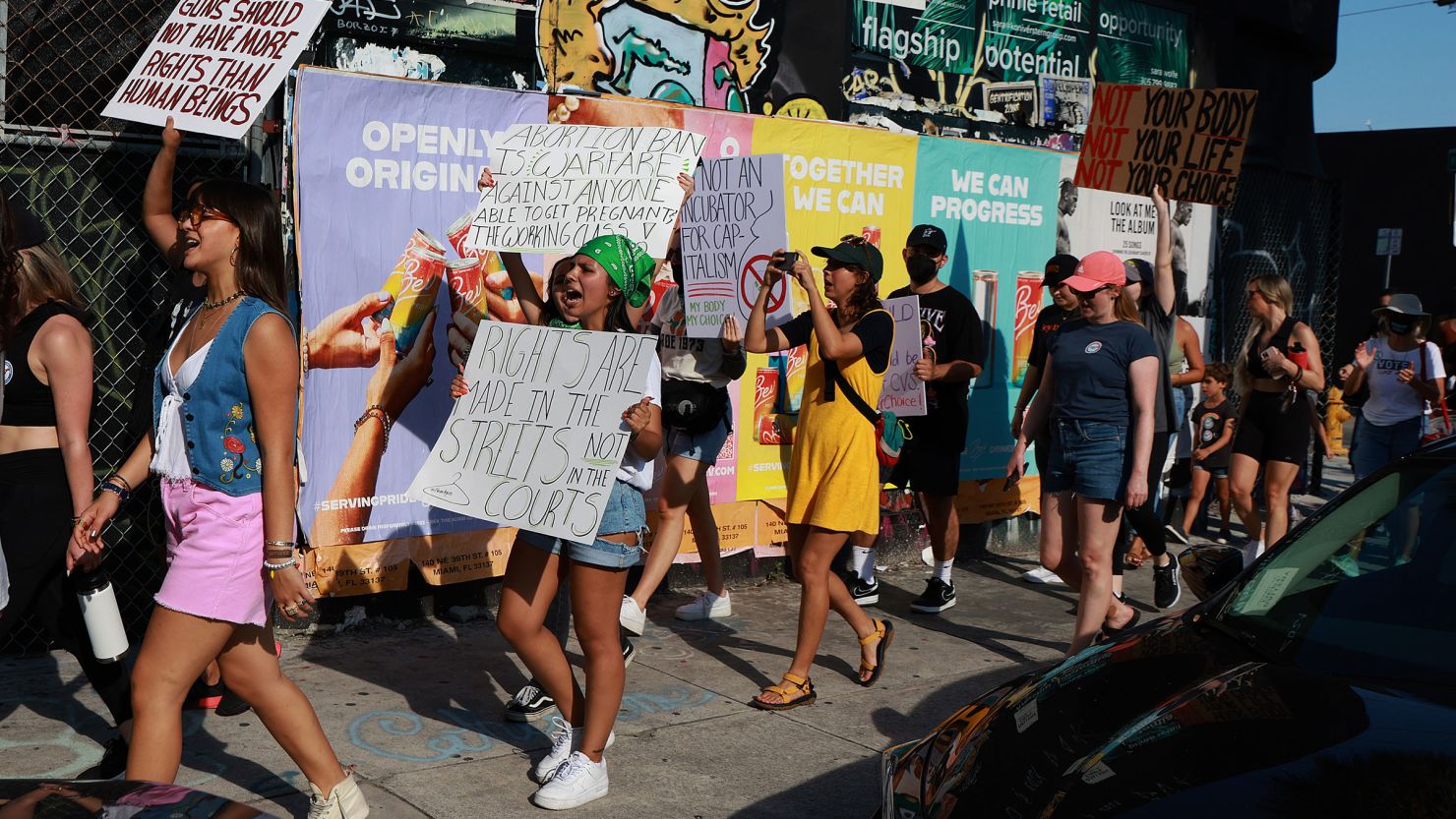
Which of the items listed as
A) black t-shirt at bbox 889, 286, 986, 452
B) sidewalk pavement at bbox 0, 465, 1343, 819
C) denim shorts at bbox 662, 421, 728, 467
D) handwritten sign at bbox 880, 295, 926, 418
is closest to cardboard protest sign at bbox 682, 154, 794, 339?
denim shorts at bbox 662, 421, 728, 467

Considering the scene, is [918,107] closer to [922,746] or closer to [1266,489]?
[1266,489]

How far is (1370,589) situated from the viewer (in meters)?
3.43

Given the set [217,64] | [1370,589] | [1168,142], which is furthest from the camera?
[1168,142]

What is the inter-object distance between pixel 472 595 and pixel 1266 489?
4.88 meters

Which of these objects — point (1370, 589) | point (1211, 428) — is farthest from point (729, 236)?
point (1211, 428)

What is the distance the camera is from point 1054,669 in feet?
11.6

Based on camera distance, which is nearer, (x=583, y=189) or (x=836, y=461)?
(x=583, y=189)

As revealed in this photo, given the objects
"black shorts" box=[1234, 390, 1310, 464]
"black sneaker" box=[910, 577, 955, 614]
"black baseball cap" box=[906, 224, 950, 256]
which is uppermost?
"black baseball cap" box=[906, 224, 950, 256]

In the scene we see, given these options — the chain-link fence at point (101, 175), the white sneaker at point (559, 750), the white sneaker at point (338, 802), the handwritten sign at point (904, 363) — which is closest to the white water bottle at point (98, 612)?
Answer: the white sneaker at point (338, 802)

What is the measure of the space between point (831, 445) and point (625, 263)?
5.07ft

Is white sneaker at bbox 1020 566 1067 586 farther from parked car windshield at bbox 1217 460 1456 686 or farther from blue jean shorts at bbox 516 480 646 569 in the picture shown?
parked car windshield at bbox 1217 460 1456 686

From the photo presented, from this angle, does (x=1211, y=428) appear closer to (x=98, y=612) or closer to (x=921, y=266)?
(x=921, y=266)

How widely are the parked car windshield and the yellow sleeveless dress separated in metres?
2.27

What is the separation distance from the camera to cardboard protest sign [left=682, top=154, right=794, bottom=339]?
19.2ft
